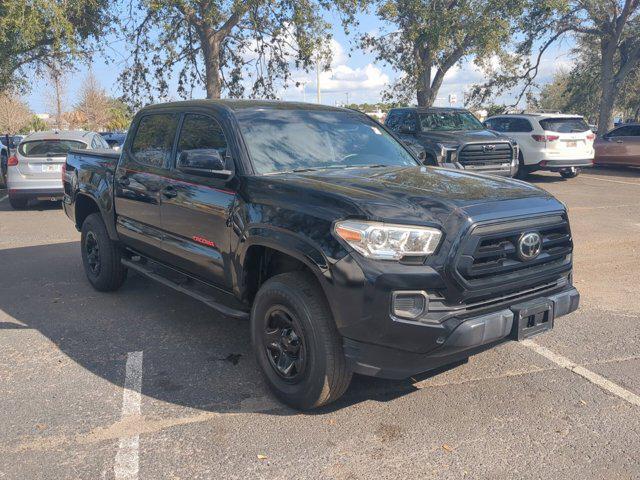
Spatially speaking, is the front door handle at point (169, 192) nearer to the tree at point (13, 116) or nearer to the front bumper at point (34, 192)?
the front bumper at point (34, 192)

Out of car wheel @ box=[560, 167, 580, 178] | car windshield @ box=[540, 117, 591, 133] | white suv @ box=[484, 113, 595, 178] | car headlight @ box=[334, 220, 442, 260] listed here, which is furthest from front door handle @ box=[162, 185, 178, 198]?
car wheel @ box=[560, 167, 580, 178]

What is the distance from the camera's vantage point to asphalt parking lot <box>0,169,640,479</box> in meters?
3.12

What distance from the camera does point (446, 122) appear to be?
13750 millimetres

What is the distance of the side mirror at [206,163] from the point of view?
161 inches

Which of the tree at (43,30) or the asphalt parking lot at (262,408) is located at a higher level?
the tree at (43,30)

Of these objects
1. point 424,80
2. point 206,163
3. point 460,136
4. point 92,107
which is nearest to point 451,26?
point 424,80

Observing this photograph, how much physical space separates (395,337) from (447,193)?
3.24 ft

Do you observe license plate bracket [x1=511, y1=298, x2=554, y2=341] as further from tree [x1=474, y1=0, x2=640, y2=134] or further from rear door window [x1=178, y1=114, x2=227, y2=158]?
tree [x1=474, y1=0, x2=640, y2=134]

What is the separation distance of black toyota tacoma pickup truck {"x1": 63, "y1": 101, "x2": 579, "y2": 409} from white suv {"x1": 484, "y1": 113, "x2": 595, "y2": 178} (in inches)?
458

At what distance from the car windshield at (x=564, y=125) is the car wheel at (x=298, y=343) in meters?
13.7

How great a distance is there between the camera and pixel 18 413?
12.1ft

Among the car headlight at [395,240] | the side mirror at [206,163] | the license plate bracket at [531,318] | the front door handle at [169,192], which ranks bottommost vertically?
the license plate bracket at [531,318]

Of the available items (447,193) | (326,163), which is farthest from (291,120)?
(447,193)

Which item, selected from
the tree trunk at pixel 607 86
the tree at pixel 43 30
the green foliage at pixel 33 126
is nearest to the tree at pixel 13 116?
the green foliage at pixel 33 126
